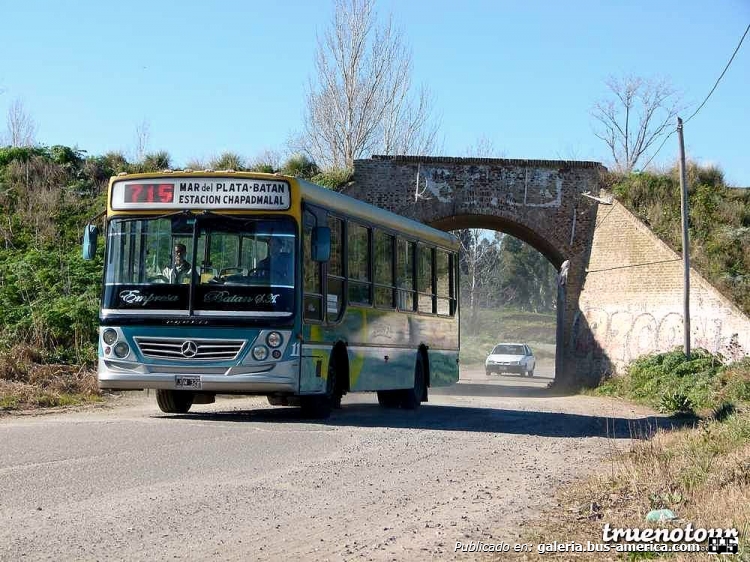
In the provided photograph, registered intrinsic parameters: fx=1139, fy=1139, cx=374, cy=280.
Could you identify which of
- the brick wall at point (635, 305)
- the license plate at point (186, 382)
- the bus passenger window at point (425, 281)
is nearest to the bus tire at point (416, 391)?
the bus passenger window at point (425, 281)

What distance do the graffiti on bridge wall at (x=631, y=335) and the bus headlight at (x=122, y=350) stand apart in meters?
18.3

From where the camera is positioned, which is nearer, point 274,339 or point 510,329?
point 274,339

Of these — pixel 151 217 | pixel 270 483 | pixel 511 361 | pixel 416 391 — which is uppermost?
pixel 151 217

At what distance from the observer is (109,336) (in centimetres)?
1480

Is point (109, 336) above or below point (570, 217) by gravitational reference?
below

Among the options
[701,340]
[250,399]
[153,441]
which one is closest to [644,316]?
[701,340]

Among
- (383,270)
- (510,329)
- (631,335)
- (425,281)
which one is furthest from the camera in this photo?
(510,329)

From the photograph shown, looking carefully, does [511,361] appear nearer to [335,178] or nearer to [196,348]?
[335,178]

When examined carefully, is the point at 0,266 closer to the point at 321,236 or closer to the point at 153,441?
the point at 321,236

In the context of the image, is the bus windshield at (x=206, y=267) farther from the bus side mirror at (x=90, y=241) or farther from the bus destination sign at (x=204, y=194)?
the bus side mirror at (x=90, y=241)

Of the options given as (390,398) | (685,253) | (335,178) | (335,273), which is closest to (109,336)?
(335,273)

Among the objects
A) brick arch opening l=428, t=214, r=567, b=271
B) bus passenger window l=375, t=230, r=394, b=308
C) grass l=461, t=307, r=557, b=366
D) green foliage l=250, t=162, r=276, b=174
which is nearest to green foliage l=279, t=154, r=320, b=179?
green foliage l=250, t=162, r=276, b=174

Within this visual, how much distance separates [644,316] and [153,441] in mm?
21685

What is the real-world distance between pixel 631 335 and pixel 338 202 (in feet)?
57.5
